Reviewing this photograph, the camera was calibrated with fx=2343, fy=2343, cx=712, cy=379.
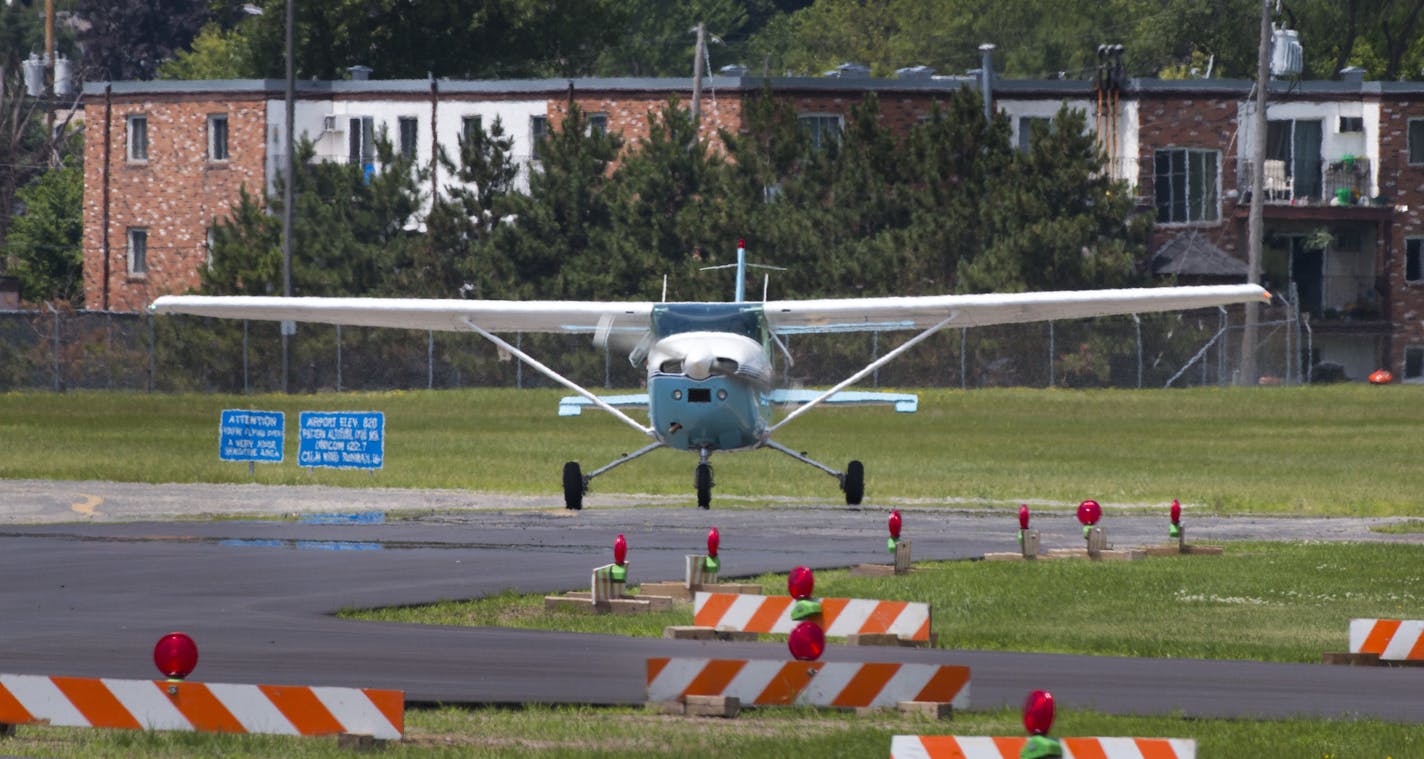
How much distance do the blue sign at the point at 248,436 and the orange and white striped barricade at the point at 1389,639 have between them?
24.6 meters

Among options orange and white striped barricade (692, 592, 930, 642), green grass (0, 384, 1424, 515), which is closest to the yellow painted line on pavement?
green grass (0, 384, 1424, 515)

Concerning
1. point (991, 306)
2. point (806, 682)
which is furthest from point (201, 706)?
point (991, 306)

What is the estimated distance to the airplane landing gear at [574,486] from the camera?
31.0 m

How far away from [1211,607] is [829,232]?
136 ft

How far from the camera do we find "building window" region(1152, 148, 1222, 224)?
68.7m

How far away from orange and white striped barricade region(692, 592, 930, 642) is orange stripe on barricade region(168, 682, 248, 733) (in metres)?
5.03

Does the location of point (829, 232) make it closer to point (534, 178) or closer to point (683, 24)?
point (534, 178)

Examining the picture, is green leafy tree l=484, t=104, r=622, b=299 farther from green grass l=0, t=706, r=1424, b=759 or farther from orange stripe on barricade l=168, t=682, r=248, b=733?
orange stripe on barricade l=168, t=682, r=248, b=733

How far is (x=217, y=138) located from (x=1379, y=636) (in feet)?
199

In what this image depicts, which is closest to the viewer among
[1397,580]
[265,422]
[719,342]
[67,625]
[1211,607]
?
[67,625]

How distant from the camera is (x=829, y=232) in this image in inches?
2391

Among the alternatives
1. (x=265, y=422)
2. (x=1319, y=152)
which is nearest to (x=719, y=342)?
(x=265, y=422)

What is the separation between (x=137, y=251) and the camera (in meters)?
73.3

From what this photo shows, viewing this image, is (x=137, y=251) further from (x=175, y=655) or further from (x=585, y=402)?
(x=175, y=655)
